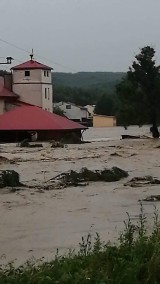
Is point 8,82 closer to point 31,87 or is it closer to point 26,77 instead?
point 26,77

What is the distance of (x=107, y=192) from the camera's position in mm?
19062

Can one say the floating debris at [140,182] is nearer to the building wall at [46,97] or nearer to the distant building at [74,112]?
the building wall at [46,97]

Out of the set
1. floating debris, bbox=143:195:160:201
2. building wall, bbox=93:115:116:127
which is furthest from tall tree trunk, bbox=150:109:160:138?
floating debris, bbox=143:195:160:201

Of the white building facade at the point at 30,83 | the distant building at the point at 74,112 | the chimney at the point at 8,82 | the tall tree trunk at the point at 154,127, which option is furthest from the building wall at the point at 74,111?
the tall tree trunk at the point at 154,127

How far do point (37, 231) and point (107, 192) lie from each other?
289 inches

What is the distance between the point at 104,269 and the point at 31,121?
170ft

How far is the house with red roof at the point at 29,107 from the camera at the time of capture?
57594 millimetres

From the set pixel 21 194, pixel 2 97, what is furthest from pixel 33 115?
pixel 21 194

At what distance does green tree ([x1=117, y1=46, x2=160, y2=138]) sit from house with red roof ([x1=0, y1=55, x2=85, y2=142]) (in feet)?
19.6

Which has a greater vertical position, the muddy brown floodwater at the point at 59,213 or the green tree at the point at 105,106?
the green tree at the point at 105,106

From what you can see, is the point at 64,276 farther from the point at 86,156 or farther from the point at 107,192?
the point at 86,156

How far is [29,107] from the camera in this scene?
62750 mm

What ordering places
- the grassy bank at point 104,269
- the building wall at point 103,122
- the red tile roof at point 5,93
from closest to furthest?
the grassy bank at point 104,269, the red tile roof at point 5,93, the building wall at point 103,122

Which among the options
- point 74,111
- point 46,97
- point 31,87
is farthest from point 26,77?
point 74,111
